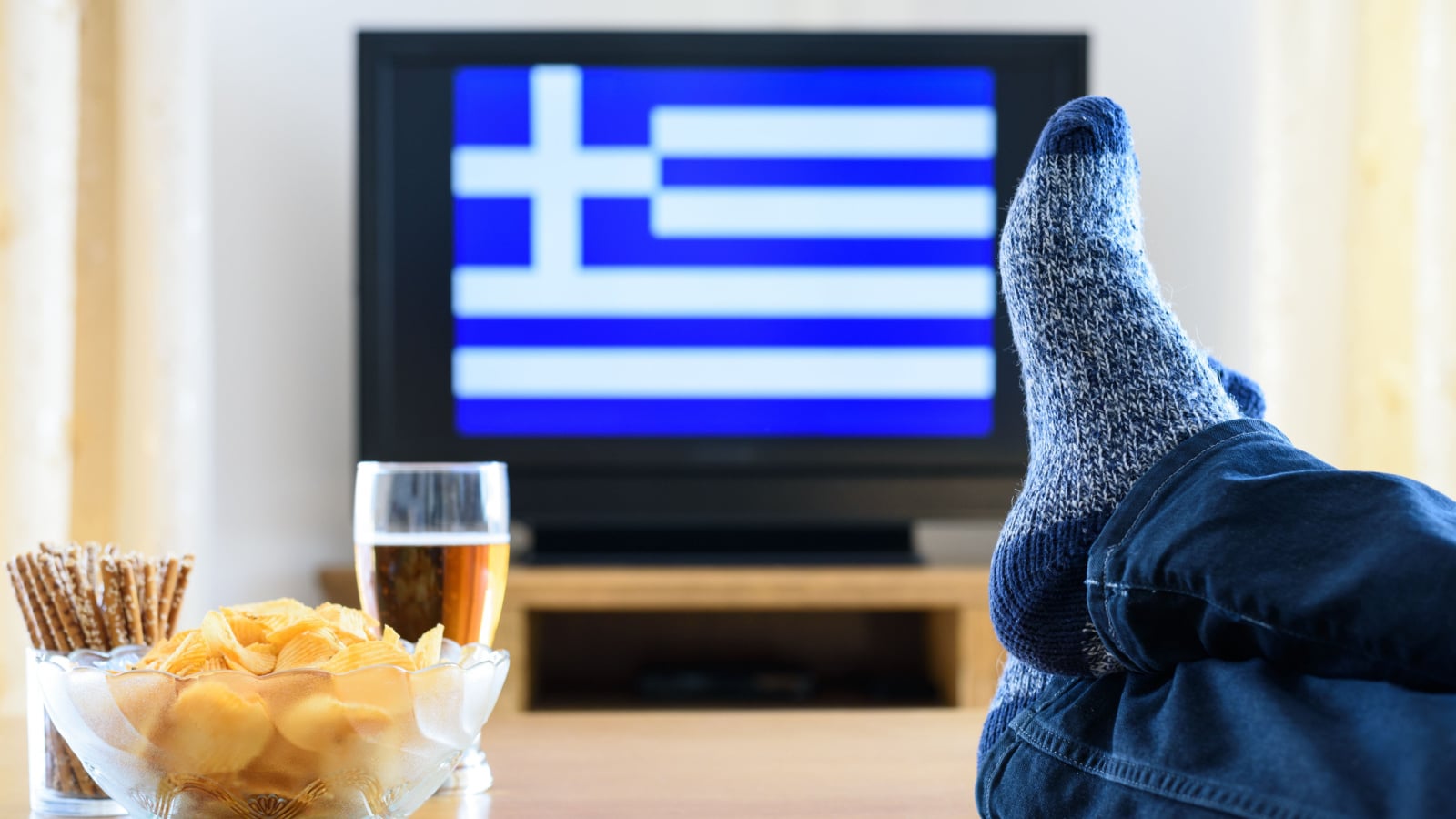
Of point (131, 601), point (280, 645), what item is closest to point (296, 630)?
point (280, 645)

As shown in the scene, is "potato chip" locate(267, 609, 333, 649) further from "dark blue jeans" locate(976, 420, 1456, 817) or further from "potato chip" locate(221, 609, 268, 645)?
"dark blue jeans" locate(976, 420, 1456, 817)

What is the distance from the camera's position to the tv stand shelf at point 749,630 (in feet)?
5.66

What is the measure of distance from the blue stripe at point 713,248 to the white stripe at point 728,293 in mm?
14

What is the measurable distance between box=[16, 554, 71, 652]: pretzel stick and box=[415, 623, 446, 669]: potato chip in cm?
17

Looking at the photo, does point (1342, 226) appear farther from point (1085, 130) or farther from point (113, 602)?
point (113, 602)

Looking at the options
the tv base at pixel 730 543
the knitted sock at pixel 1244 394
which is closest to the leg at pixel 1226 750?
the knitted sock at pixel 1244 394

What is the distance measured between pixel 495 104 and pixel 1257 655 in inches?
65.8

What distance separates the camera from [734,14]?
2125mm

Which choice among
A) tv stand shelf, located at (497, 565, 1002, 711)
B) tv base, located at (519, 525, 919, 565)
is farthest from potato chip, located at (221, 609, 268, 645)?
tv base, located at (519, 525, 919, 565)

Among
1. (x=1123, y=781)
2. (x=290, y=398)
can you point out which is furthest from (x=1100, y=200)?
(x=290, y=398)

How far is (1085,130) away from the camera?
75 cm

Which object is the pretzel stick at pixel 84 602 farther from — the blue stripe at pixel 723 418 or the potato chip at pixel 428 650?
the blue stripe at pixel 723 418

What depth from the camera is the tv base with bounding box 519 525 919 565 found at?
1897 mm

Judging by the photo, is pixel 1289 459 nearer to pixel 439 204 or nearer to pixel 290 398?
pixel 439 204
